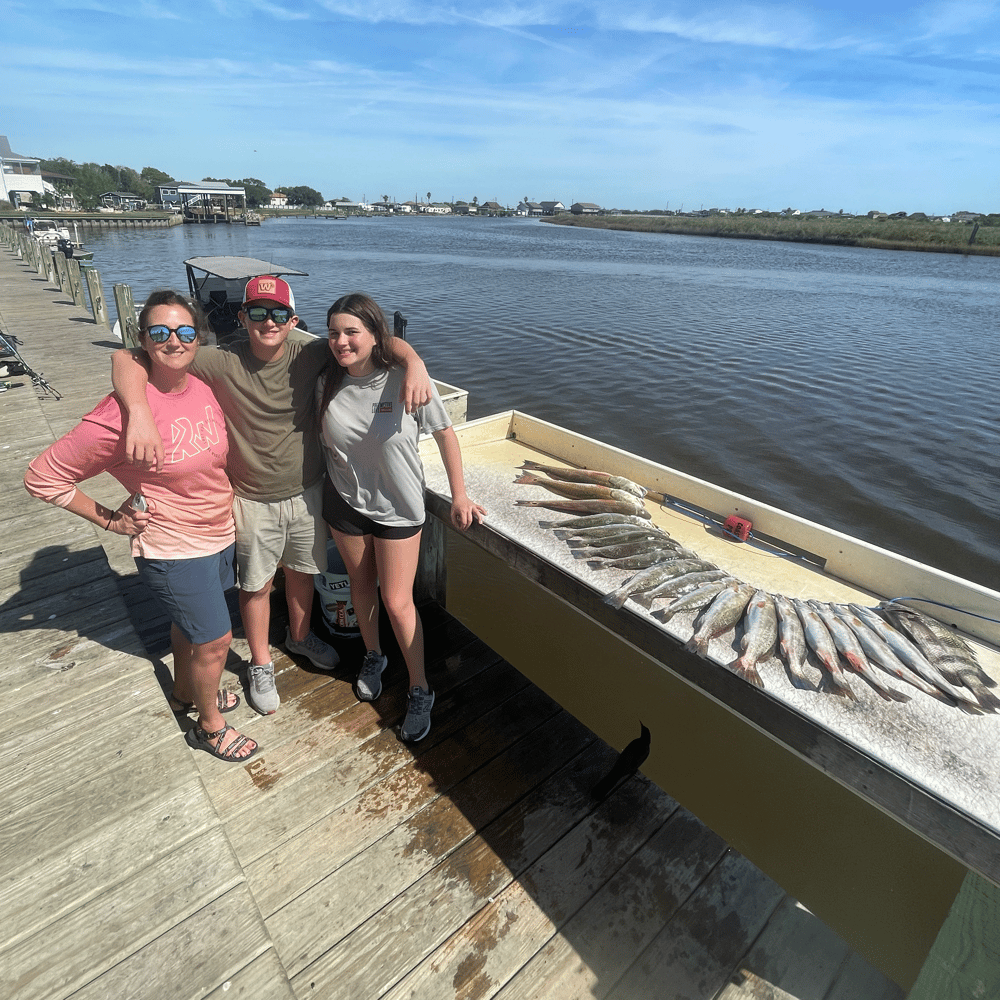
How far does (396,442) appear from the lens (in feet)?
8.86

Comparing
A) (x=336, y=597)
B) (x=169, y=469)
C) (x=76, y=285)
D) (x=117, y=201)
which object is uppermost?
(x=117, y=201)

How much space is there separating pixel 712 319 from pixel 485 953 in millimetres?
26205

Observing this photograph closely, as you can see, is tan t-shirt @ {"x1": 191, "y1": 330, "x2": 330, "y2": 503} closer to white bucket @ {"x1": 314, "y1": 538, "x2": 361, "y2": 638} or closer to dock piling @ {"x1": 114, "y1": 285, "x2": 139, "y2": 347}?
white bucket @ {"x1": 314, "y1": 538, "x2": 361, "y2": 638}

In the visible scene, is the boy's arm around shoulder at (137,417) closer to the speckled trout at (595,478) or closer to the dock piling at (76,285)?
the speckled trout at (595,478)

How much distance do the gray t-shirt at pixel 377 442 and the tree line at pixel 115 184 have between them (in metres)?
117

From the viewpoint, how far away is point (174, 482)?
2326 millimetres

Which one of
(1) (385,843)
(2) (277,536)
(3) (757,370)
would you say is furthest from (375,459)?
(3) (757,370)

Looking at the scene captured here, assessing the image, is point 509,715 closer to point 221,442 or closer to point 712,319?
point 221,442

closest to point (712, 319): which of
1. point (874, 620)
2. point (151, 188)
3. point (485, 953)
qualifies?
point (874, 620)

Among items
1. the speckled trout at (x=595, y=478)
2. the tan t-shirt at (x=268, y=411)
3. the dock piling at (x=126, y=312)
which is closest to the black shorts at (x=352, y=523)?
the tan t-shirt at (x=268, y=411)

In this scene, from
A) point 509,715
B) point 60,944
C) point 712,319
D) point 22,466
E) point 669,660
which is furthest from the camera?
point 712,319

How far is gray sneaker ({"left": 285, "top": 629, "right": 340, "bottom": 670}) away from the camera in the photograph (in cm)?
357

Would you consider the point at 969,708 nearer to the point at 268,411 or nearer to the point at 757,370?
the point at 268,411

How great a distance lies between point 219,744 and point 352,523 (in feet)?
4.31
